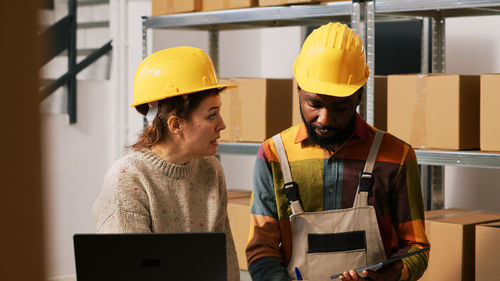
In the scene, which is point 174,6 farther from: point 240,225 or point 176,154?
point 176,154

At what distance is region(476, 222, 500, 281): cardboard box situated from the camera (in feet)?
7.31

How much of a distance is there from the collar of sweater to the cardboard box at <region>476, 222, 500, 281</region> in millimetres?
1232

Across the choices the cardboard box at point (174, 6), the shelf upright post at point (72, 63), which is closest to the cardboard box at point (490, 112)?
the cardboard box at point (174, 6)

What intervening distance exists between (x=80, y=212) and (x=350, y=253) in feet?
10.7

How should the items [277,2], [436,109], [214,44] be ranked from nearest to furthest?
[436,109] < [277,2] < [214,44]

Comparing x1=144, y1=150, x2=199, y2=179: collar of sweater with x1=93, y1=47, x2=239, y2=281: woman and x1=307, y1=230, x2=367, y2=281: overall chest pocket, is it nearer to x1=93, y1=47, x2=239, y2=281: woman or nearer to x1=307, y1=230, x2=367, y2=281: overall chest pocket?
x1=93, y1=47, x2=239, y2=281: woman

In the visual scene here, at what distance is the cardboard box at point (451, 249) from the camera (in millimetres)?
2295

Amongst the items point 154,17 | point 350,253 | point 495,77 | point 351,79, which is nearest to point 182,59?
point 351,79

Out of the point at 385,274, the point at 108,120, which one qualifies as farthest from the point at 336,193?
the point at 108,120

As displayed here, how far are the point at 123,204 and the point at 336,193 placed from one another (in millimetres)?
526

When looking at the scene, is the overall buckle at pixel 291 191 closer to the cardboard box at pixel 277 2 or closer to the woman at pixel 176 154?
the woman at pixel 176 154

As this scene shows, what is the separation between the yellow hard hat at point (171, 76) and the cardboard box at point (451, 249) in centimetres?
119

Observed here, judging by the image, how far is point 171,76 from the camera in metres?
1.55

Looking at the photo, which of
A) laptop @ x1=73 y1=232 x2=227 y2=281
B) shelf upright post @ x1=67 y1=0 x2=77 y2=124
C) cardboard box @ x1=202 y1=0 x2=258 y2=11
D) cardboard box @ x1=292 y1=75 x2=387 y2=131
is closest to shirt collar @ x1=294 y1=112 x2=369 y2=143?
laptop @ x1=73 y1=232 x2=227 y2=281
